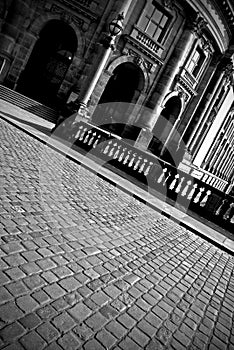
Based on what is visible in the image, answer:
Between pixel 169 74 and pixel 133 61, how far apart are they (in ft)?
9.02

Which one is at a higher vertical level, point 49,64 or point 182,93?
point 182,93

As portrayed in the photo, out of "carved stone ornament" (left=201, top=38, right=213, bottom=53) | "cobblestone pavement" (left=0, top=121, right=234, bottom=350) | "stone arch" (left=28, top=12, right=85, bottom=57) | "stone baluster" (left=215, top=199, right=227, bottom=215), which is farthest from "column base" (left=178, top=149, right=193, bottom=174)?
"cobblestone pavement" (left=0, top=121, right=234, bottom=350)

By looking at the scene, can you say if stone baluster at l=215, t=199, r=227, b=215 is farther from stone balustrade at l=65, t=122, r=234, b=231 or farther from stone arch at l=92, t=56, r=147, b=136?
stone arch at l=92, t=56, r=147, b=136

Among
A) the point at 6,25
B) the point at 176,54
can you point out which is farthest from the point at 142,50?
the point at 6,25

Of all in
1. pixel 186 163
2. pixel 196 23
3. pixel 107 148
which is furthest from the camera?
A: pixel 186 163

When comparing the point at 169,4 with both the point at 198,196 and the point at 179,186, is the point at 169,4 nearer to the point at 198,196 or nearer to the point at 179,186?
the point at 179,186

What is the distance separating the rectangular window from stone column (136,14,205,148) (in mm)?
1371

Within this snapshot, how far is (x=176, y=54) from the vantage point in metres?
17.5

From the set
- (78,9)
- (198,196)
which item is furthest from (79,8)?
(198,196)

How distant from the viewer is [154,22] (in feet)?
55.2

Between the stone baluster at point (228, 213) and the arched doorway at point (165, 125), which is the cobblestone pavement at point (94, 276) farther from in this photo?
the arched doorway at point (165, 125)

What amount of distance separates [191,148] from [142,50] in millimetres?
9201

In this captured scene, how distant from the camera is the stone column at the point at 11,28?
567 inches

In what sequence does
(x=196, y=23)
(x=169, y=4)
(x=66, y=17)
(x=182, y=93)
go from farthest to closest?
(x=182, y=93)
(x=196, y=23)
(x=169, y=4)
(x=66, y=17)
